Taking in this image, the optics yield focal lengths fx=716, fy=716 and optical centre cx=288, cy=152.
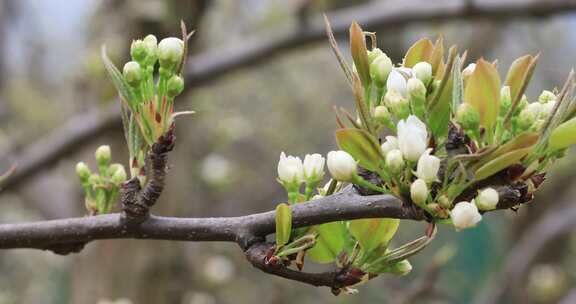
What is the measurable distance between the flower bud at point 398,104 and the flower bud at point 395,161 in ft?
0.15

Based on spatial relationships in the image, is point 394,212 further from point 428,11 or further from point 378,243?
point 428,11

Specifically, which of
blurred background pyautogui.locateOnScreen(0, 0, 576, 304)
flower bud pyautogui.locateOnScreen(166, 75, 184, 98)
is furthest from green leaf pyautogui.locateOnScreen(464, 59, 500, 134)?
blurred background pyautogui.locateOnScreen(0, 0, 576, 304)

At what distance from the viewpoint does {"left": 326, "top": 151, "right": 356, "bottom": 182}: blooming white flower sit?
572mm

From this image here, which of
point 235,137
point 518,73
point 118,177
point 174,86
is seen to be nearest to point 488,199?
point 518,73

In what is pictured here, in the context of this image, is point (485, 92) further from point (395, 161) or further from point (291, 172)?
point (291, 172)

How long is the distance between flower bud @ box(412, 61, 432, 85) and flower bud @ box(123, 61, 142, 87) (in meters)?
0.24

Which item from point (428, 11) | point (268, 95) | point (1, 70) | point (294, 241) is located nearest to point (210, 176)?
point (1, 70)

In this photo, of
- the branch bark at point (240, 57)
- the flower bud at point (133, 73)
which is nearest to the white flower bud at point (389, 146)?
the flower bud at point (133, 73)

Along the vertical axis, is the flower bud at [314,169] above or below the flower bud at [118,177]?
above

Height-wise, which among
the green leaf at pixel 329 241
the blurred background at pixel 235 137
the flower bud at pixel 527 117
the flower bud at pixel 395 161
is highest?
the flower bud at pixel 527 117

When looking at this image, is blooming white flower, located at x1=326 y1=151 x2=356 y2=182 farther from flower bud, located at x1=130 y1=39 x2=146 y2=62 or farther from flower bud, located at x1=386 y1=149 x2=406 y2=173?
flower bud, located at x1=130 y1=39 x2=146 y2=62

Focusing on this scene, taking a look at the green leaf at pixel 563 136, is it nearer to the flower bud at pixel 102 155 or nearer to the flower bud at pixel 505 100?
the flower bud at pixel 505 100

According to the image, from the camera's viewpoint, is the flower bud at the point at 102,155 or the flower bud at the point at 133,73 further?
the flower bud at the point at 102,155

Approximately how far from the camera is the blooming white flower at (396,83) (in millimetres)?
598
